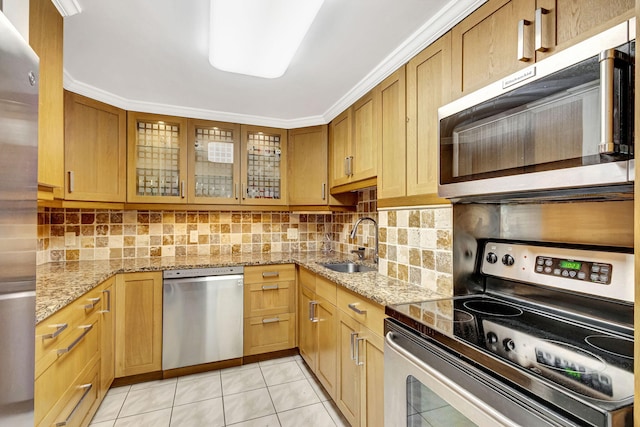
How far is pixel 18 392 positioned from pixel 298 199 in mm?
2535

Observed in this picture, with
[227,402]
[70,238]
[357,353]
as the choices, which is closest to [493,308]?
[357,353]

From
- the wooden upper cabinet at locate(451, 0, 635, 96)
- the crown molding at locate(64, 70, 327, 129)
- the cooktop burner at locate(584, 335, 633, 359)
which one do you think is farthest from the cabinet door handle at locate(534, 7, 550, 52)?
the crown molding at locate(64, 70, 327, 129)

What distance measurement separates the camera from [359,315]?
5.60ft

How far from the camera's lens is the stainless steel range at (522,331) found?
0.75 m

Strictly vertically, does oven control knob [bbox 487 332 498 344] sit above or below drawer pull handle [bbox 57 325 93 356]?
above

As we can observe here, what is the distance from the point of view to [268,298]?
2742 mm

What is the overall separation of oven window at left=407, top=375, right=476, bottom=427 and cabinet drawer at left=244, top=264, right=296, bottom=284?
1.69 m

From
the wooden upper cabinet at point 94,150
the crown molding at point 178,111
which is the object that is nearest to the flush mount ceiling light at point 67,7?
the crown molding at point 178,111

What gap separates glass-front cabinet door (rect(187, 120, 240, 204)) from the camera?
2.81 meters

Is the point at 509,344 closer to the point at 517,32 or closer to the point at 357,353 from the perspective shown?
the point at 357,353

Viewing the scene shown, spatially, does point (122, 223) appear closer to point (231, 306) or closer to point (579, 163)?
point (231, 306)

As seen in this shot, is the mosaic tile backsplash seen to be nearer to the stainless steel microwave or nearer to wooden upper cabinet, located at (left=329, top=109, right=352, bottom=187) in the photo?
wooden upper cabinet, located at (left=329, top=109, right=352, bottom=187)

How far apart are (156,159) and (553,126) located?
9.00 ft

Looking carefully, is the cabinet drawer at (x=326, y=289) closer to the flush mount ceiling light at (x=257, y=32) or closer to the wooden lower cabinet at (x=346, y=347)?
the wooden lower cabinet at (x=346, y=347)
